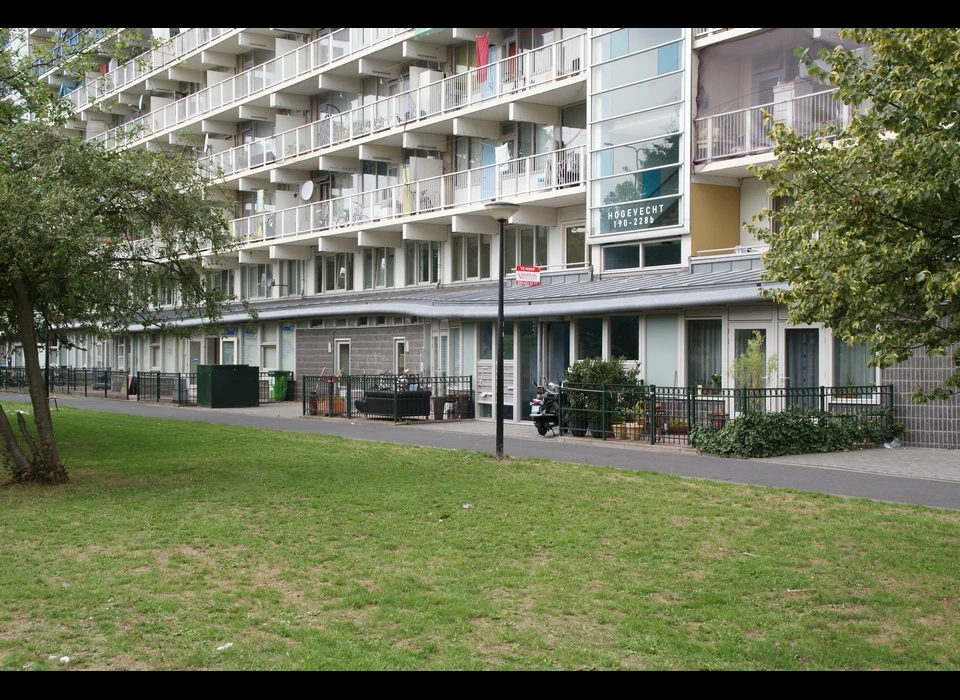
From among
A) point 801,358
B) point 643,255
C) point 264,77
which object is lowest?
point 801,358


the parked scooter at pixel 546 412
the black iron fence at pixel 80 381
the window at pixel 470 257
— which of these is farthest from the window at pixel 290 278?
the parked scooter at pixel 546 412

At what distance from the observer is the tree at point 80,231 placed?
11828 millimetres

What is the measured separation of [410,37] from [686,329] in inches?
589

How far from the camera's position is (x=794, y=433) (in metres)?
16.5

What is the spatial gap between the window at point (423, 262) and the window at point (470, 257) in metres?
0.89

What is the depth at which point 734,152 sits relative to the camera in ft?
71.9

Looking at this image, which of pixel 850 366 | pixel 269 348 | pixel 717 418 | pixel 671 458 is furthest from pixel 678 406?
pixel 269 348

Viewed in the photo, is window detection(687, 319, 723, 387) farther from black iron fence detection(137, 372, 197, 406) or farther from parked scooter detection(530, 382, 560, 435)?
black iron fence detection(137, 372, 197, 406)

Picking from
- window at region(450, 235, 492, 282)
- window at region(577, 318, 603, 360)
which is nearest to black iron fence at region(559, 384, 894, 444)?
window at region(577, 318, 603, 360)

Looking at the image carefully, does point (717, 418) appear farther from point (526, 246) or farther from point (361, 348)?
point (361, 348)

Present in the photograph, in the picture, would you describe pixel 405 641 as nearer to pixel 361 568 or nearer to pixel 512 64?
pixel 361 568

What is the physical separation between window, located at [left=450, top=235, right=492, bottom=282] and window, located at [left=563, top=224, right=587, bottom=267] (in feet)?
12.2

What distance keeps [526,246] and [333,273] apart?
38.4ft

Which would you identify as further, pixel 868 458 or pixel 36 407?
pixel 868 458
